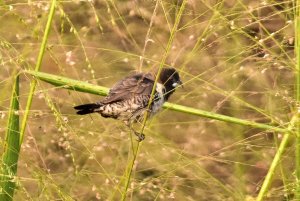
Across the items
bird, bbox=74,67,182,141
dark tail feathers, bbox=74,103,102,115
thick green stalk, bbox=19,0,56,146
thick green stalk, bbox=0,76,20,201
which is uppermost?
thick green stalk, bbox=19,0,56,146

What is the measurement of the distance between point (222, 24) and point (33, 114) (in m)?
0.56

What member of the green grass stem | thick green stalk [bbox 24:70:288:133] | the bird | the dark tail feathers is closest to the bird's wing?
the bird

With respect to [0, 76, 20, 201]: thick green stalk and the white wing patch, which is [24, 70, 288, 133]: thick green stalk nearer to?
[0, 76, 20, 201]: thick green stalk

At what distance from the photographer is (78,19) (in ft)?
14.9

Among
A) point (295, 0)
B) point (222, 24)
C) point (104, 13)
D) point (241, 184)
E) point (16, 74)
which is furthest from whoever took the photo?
point (104, 13)

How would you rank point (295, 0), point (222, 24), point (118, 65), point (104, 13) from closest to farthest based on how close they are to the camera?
point (222, 24) → point (295, 0) → point (118, 65) → point (104, 13)

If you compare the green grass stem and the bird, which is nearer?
the green grass stem

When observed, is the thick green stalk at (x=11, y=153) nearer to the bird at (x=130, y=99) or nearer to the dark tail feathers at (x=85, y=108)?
the dark tail feathers at (x=85, y=108)

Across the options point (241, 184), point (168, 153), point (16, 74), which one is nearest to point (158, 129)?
point (168, 153)

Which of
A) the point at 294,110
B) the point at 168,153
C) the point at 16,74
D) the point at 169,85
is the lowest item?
the point at 168,153

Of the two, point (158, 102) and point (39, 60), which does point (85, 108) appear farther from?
point (39, 60)

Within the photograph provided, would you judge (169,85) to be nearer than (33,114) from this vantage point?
No

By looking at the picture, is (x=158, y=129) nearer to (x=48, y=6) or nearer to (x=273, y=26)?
(x=273, y=26)

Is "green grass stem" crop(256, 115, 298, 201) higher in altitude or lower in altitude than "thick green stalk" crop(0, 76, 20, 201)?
lower
